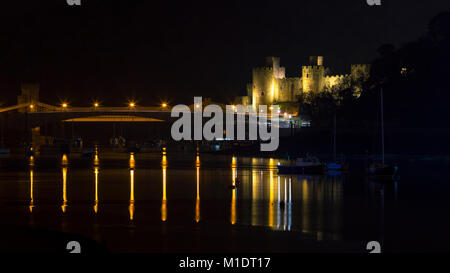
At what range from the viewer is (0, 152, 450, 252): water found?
58.6 feet

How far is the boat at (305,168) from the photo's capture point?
138 feet

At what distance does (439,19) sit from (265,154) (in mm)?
21531

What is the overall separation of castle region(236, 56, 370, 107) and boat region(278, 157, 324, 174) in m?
70.1

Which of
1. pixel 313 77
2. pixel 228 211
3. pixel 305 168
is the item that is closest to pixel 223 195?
pixel 228 211

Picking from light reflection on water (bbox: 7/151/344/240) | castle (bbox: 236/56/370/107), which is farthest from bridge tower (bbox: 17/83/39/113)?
light reflection on water (bbox: 7/151/344/240)

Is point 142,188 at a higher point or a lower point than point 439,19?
lower

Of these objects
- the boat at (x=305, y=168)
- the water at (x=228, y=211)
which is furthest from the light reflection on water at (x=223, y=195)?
the boat at (x=305, y=168)

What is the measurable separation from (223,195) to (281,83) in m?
92.2

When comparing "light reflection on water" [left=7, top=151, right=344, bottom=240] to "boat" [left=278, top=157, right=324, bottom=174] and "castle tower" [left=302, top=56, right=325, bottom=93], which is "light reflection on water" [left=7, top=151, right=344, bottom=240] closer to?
"boat" [left=278, top=157, right=324, bottom=174]

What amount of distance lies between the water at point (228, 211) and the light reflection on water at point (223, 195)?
3cm

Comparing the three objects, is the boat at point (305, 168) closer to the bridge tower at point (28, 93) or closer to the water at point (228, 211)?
the water at point (228, 211)
